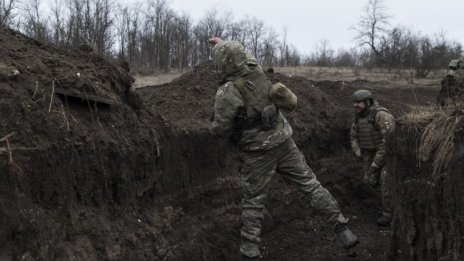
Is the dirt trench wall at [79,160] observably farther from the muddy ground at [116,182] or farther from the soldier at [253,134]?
the soldier at [253,134]

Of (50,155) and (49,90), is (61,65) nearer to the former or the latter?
(49,90)

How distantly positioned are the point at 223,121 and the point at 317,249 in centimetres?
238

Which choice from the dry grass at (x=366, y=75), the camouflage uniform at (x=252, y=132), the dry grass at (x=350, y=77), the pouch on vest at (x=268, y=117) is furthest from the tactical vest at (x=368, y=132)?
the dry grass at (x=366, y=75)

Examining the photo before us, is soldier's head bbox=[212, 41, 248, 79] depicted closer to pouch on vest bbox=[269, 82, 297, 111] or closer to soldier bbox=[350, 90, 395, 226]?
pouch on vest bbox=[269, 82, 297, 111]

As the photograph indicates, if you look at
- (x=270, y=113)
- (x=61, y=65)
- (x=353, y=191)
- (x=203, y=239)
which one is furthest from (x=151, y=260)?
(x=353, y=191)

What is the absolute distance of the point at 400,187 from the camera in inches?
203

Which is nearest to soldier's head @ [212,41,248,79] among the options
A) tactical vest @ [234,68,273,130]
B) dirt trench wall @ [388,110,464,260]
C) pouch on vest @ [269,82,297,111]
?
tactical vest @ [234,68,273,130]

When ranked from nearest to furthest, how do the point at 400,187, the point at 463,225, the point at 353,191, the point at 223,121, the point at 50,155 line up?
the point at 463,225 < the point at 50,155 < the point at 400,187 < the point at 223,121 < the point at 353,191

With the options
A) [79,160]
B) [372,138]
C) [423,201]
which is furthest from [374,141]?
[79,160]

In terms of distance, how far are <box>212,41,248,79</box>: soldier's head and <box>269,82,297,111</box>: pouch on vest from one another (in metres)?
0.47

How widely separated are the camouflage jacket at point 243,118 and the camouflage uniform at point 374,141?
236 centimetres

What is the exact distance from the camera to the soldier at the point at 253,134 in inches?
222

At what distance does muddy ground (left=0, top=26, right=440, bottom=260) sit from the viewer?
4375 mm

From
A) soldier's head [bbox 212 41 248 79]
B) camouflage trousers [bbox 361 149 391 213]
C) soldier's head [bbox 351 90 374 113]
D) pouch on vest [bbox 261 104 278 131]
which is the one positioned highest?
soldier's head [bbox 212 41 248 79]
